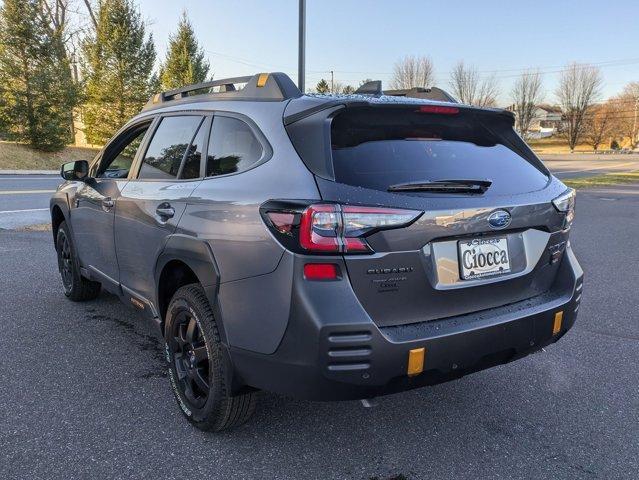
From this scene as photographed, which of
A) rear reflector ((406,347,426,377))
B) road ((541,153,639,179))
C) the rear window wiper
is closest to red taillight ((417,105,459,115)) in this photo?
the rear window wiper

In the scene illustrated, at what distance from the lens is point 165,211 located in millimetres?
2859

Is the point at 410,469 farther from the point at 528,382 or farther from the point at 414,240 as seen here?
the point at 528,382

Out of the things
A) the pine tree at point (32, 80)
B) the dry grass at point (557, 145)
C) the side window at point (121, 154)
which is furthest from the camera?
the dry grass at point (557, 145)

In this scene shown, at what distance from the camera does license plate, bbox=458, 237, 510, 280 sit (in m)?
2.25

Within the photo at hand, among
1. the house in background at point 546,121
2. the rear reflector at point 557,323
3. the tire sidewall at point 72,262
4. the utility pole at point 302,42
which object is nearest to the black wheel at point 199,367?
the rear reflector at point 557,323

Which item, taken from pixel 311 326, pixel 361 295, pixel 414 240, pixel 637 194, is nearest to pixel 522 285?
pixel 414 240

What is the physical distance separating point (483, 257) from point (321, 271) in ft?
2.63

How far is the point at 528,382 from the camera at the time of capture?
3307mm

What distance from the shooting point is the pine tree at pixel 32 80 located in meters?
27.7

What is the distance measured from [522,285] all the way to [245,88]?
1.74 m

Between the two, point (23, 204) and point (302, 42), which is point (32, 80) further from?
point (302, 42)

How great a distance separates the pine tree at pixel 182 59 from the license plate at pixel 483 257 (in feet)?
113

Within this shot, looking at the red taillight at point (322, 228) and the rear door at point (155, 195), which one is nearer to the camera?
the red taillight at point (322, 228)

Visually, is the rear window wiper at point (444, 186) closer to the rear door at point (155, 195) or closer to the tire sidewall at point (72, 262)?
the rear door at point (155, 195)
